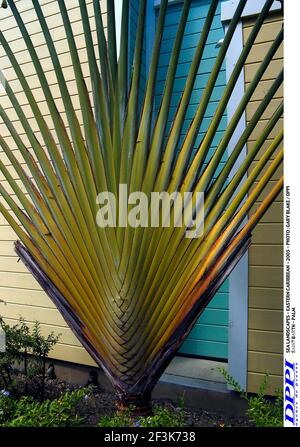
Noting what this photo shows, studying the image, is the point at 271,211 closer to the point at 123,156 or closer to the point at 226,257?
the point at 226,257

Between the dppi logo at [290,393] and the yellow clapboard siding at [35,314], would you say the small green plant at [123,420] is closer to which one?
the dppi logo at [290,393]

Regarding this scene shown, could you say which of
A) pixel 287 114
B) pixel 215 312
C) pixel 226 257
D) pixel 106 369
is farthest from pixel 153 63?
pixel 215 312

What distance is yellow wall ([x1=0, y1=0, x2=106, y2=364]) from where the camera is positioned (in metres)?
2.78

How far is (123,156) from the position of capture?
1.19 meters

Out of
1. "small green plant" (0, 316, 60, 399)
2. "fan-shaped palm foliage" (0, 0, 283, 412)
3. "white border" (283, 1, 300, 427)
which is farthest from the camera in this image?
"small green plant" (0, 316, 60, 399)

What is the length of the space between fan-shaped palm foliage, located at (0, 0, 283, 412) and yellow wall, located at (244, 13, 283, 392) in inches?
42.9

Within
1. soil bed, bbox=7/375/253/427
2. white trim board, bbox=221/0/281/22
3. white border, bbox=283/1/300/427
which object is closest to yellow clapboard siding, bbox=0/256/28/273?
soil bed, bbox=7/375/253/427

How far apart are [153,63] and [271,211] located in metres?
1.36

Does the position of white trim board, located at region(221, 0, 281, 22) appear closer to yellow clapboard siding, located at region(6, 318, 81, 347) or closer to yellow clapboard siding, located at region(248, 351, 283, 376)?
yellow clapboard siding, located at region(248, 351, 283, 376)

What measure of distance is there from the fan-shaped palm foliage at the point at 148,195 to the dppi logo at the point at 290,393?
0.39 m

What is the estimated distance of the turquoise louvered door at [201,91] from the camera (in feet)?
8.59

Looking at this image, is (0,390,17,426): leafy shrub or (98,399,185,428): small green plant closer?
(98,399,185,428): small green plant

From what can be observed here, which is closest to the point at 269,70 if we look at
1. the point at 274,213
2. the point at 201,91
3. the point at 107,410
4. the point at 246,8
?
the point at 246,8

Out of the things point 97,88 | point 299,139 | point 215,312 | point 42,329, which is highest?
point 97,88
